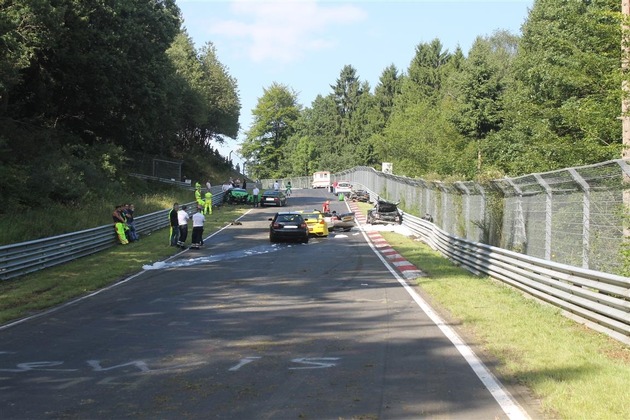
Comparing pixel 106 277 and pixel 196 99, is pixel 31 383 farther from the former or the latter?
pixel 196 99

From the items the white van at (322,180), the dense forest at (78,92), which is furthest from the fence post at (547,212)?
the white van at (322,180)

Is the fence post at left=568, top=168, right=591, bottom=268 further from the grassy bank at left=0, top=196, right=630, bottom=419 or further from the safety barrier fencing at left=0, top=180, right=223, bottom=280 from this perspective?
the safety barrier fencing at left=0, top=180, right=223, bottom=280

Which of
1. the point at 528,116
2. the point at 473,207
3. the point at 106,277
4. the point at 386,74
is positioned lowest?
the point at 106,277

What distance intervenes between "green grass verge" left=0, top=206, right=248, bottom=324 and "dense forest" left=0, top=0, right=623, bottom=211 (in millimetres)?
5413

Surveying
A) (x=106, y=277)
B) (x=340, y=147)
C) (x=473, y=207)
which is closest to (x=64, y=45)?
(x=106, y=277)

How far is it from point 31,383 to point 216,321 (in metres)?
3.99

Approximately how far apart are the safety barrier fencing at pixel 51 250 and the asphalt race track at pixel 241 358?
3618mm

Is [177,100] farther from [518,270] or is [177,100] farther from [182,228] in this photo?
[518,270]

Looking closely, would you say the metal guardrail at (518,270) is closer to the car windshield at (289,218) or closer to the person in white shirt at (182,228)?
the person in white shirt at (182,228)

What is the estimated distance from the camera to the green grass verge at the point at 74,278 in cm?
1279

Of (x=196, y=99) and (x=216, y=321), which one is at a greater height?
(x=196, y=99)

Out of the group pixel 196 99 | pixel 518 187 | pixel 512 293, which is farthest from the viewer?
pixel 196 99

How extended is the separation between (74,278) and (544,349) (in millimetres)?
12517

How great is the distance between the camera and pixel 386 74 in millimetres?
107188
